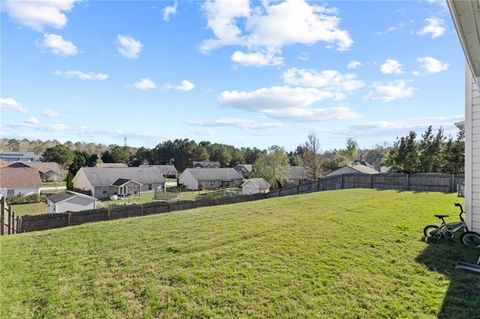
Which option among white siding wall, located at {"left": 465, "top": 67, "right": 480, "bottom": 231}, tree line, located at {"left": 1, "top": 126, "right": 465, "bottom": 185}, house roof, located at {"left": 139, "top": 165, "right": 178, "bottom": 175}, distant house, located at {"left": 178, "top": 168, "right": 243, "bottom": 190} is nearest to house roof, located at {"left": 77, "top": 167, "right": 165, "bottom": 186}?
distant house, located at {"left": 178, "top": 168, "right": 243, "bottom": 190}

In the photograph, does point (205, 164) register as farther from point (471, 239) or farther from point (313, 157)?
point (471, 239)

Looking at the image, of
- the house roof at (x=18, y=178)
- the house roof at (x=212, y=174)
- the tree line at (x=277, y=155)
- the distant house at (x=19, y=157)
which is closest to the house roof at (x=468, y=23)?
the tree line at (x=277, y=155)

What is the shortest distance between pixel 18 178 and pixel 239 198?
31.0 m

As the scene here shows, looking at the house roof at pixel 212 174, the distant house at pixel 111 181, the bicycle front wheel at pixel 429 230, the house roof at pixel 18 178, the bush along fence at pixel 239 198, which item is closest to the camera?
the bicycle front wheel at pixel 429 230

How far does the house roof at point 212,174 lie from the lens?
161 ft

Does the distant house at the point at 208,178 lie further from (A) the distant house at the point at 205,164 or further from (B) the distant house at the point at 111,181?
(A) the distant house at the point at 205,164

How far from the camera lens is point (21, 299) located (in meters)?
5.34

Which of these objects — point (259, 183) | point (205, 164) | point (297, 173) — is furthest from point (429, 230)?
point (205, 164)

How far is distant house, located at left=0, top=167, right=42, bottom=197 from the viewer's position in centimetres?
3475

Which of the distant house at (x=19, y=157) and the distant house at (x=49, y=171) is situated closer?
the distant house at (x=49, y=171)

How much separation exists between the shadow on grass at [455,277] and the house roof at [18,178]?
139 feet

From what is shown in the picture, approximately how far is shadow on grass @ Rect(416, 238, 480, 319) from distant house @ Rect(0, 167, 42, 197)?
41893mm

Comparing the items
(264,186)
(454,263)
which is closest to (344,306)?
(454,263)

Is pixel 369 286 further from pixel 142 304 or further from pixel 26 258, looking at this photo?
pixel 26 258
